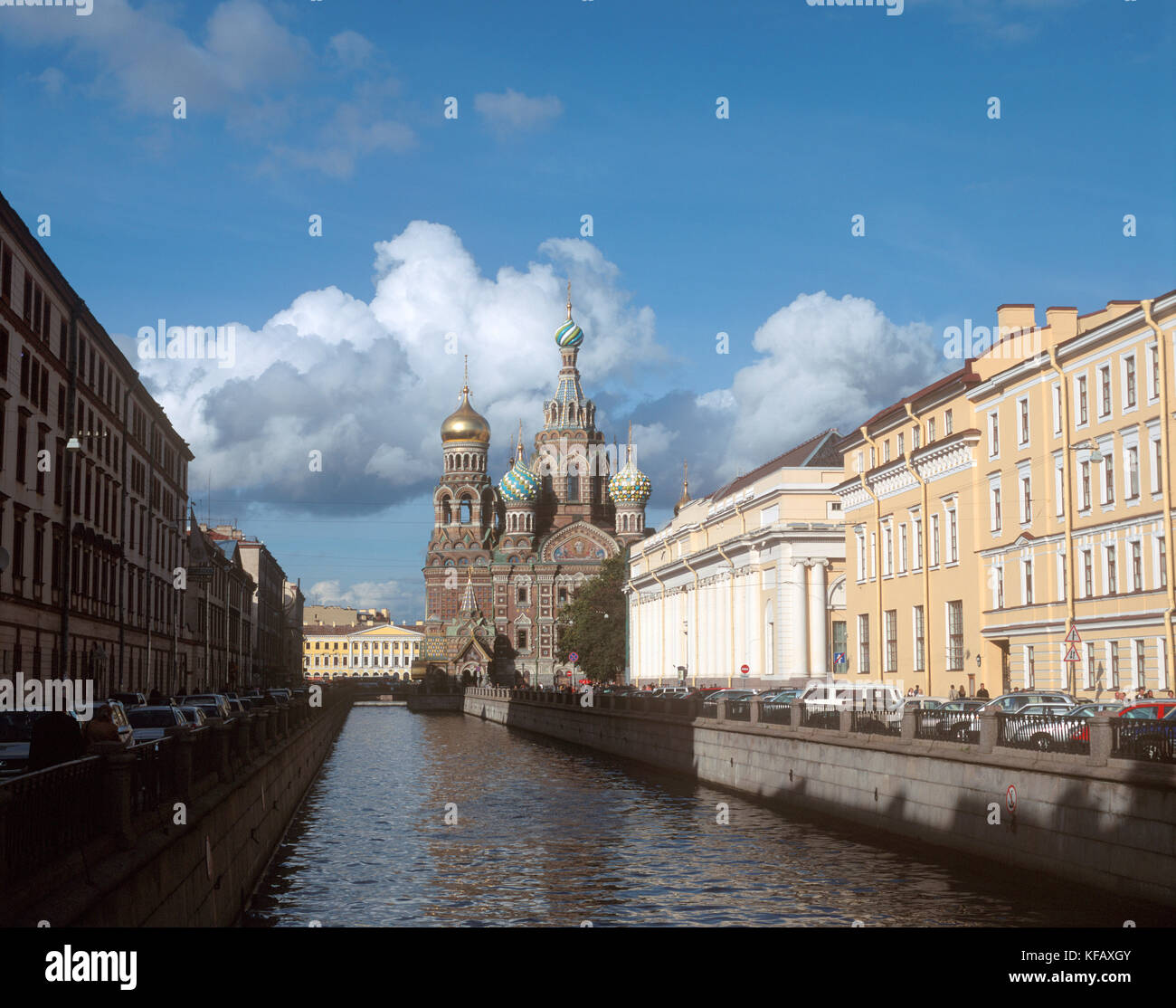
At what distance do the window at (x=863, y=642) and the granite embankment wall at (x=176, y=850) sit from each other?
36196mm

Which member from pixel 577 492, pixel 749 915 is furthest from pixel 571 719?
pixel 577 492

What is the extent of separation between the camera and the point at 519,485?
6265 inches

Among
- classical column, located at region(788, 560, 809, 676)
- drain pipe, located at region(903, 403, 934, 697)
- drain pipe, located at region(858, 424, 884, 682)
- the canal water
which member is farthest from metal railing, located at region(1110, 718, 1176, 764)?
classical column, located at region(788, 560, 809, 676)

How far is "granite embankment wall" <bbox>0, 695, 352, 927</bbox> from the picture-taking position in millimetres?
10062

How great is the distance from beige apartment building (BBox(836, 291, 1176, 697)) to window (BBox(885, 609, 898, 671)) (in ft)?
0.26

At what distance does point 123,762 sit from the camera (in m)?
12.5

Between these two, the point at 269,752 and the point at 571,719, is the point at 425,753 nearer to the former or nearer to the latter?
the point at 571,719

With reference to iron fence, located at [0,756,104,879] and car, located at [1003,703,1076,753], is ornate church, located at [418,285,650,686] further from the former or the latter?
iron fence, located at [0,756,104,879]

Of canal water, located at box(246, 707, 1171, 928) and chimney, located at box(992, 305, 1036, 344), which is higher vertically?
chimney, located at box(992, 305, 1036, 344)

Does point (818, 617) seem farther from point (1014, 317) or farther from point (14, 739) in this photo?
point (14, 739)

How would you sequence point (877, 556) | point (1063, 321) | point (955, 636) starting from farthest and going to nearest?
point (877, 556), point (955, 636), point (1063, 321)

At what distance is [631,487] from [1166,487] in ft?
397

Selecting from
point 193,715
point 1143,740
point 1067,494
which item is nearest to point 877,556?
point 1067,494

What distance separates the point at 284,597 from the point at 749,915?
6975 inches
